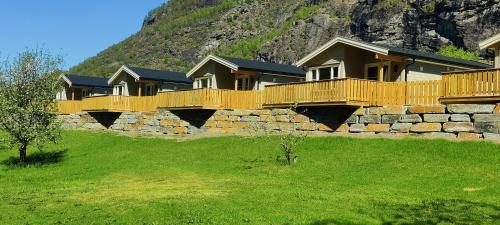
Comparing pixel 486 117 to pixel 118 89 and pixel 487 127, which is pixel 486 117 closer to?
pixel 487 127

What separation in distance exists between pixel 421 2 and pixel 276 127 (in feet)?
148

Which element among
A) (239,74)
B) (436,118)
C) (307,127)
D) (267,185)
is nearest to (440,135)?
(436,118)

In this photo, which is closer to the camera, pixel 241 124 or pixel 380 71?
pixel 380 71

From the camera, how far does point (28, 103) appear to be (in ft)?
97.2

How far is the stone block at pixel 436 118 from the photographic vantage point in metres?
22.7

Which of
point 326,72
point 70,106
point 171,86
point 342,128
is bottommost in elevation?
point 342,128

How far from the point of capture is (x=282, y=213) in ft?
42.0

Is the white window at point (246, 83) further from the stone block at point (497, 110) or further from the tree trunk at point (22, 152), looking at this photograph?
the stone block at point (497, 110)

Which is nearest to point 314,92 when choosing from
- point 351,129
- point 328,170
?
point 351,129

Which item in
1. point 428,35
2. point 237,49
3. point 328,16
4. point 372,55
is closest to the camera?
point 372,55

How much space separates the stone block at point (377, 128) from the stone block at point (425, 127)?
145cm

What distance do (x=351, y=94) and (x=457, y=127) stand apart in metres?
5.61

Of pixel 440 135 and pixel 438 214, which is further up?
pixel 440 135

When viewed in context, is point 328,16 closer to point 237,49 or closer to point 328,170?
point 237,49
